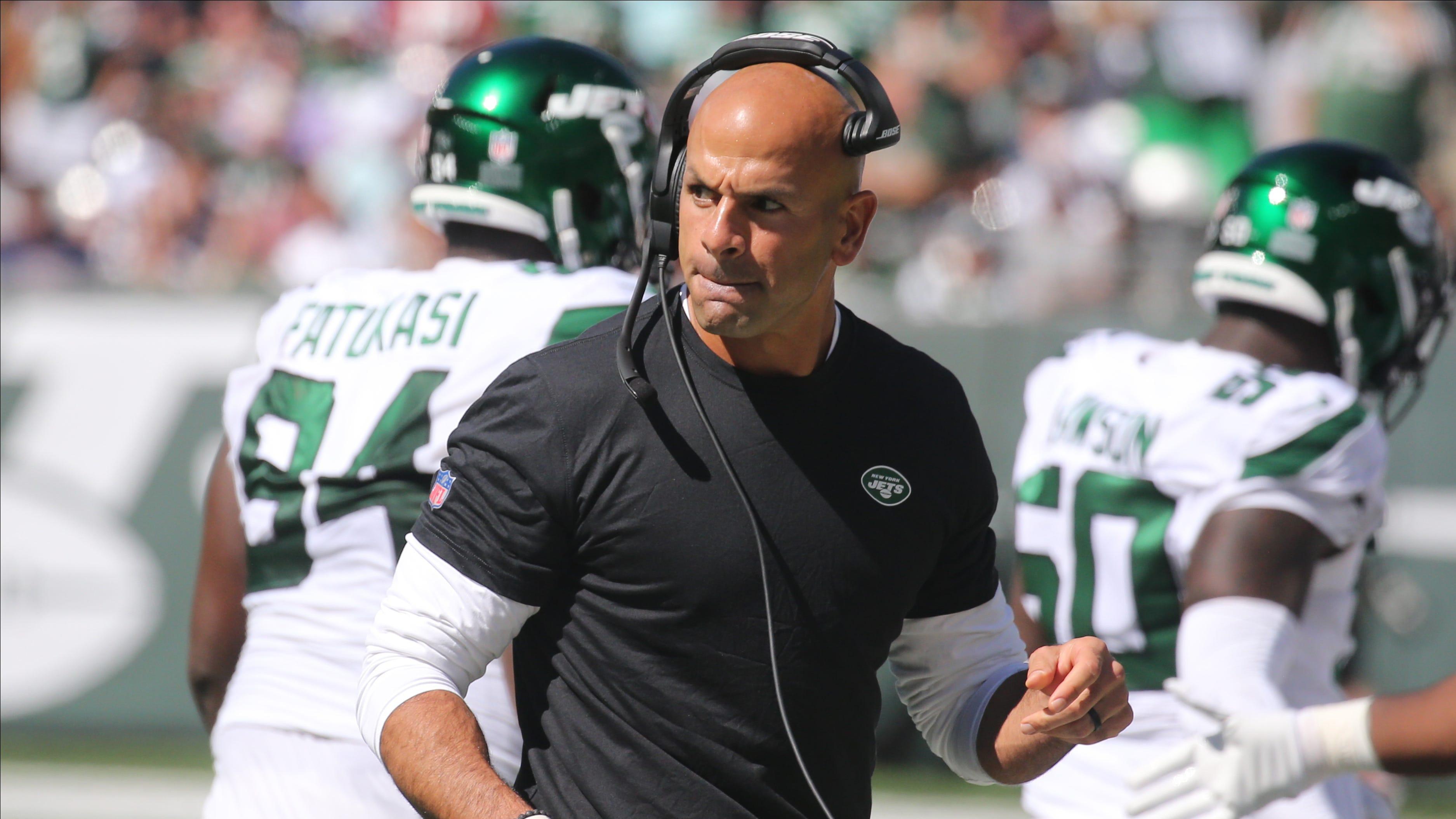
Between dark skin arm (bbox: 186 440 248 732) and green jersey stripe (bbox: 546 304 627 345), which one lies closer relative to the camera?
green jersey stripe (bbox: 546 304 627 345)

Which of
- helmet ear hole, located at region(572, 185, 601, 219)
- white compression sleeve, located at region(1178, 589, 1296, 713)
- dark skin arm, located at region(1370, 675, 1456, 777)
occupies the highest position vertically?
helmet ear hole, located at region(572, 185, 601, 219)

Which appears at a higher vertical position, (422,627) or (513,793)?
(422,627)

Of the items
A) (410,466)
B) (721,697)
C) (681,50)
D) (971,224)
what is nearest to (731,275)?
(721,697)

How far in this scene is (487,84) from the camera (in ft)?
11.6

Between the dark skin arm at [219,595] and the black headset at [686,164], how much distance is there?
1.33m

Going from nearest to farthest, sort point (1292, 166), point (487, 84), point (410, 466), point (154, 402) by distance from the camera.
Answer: point (410, 466) < point (487, 84) < point (1292, 166) < point (154, 402)

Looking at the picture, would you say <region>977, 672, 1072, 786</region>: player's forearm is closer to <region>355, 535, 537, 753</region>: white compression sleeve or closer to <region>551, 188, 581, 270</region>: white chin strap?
<region>355, 535, 537, 753</region>: white compression sleeve

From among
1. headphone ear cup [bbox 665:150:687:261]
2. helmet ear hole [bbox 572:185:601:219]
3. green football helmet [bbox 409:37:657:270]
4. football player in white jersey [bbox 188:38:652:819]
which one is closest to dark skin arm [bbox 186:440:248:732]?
football player in white jersey [bbox 188:38:652:819]

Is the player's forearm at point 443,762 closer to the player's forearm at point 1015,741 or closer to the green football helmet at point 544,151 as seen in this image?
the player's forearm at point 1015,741

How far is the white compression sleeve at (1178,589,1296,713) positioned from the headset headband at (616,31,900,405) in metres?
1.34

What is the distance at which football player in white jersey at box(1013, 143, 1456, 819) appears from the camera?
3.24 m

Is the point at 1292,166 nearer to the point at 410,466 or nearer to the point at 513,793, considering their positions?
the point at 410,466

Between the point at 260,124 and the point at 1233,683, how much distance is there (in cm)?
822

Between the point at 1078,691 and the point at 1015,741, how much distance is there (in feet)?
0.67
